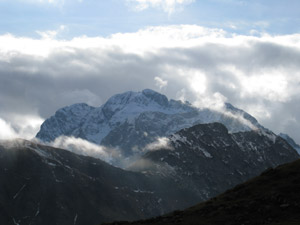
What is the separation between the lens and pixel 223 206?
7494 cm

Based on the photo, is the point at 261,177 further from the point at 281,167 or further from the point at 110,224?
the point at 110,224

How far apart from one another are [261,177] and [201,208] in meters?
11.8

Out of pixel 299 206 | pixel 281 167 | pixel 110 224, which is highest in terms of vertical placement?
pixel 281 167

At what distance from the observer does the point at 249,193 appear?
77.8 metres

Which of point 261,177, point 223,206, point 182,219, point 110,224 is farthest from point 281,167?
point 110,224

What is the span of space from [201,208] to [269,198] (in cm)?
1049

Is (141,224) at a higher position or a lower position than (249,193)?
lower

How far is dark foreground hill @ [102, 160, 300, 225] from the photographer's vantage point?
219 feet

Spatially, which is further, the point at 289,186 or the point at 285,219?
the point at 289,186

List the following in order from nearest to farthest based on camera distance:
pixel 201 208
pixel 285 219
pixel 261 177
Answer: pixel 285 219, pixel 201 208, pixel 261 177

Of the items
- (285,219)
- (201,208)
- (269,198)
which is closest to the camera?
(285,219)

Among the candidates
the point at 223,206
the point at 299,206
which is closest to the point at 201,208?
the point at 223,206

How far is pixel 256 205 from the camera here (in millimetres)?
71250

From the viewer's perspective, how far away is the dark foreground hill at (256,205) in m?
66.8
